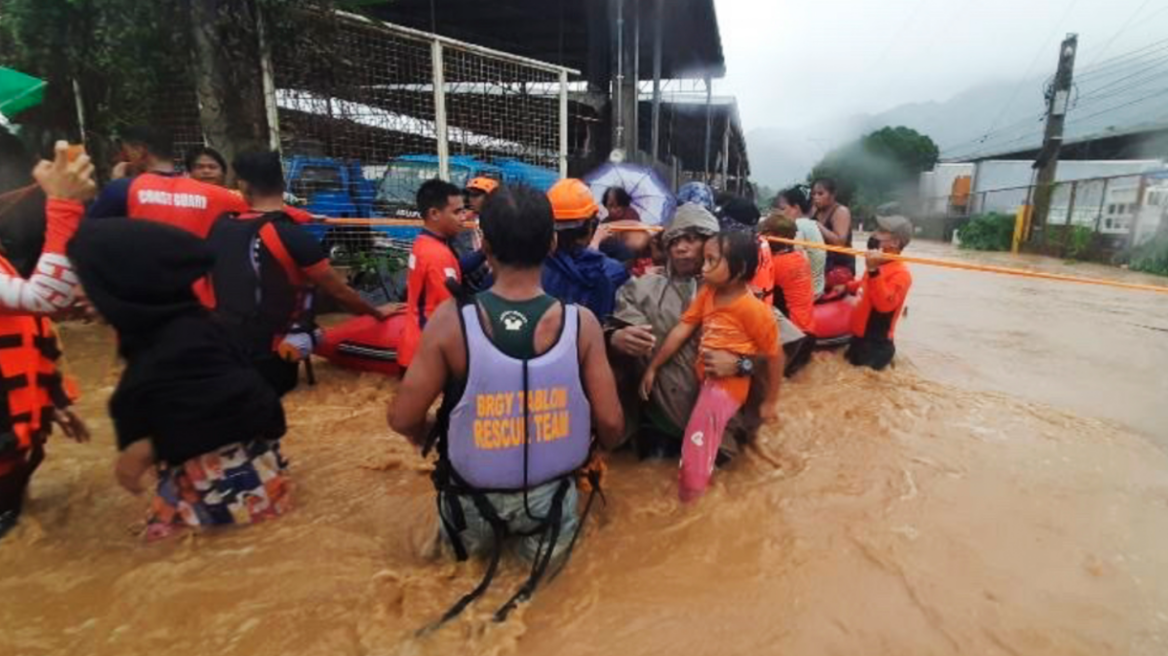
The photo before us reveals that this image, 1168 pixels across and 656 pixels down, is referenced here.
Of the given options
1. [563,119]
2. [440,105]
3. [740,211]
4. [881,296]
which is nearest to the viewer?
[740,211]

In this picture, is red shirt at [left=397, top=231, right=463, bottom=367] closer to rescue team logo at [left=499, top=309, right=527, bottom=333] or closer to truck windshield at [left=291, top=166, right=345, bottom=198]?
rescue team logo at [left=499, top=309, right=527, bottom=333]

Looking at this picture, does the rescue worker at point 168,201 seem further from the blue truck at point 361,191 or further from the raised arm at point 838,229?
the raised arm at point 838,229

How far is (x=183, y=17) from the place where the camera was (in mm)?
5387

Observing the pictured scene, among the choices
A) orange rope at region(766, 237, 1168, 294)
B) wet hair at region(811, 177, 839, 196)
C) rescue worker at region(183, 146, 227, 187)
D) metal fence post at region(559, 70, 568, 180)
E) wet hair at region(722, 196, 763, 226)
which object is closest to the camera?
orange rope at region(766, 237, 1168, 294)

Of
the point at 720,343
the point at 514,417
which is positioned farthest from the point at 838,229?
the point at 514,417

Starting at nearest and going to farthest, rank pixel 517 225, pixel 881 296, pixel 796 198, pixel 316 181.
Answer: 1. pixel 517 225
2. pixel 881 296
3. pixel 796 198
4. pixel 316 181

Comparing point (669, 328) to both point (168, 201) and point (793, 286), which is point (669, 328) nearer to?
point (793, 286)

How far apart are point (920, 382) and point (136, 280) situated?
18.0 ft

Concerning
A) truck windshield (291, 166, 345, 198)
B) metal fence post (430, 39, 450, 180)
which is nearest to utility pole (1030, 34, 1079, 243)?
metal fence post (430, 39, 450, 180)

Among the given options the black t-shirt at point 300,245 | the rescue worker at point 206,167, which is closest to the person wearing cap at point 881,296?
the black t-shirt at point 300,245

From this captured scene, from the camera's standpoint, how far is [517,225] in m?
1.90

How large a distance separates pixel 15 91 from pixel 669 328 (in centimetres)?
402

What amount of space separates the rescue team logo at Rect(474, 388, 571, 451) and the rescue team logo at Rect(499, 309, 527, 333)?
0.65ft

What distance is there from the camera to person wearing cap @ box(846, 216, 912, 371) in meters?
5.05
